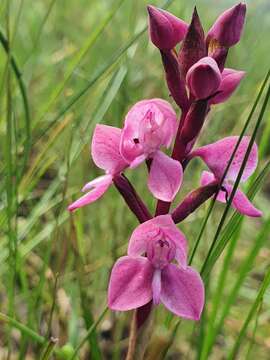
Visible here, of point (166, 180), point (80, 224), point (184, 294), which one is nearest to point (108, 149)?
point (166, 180)

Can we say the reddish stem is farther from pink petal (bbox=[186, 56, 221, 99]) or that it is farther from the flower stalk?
pink petal (bbox=[186, 56, 221, 99])

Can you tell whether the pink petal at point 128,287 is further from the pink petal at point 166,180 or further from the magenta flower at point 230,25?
the magenta flower at point 230,25

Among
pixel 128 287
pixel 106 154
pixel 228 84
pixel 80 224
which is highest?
pixel 228 84

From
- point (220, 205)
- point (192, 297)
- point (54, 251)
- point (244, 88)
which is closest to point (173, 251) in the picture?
point (192, 297)

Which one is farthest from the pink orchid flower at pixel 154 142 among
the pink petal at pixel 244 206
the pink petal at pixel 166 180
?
the pink petal at pixel 244 206

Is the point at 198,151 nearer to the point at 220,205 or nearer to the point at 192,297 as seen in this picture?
the point at 192,297

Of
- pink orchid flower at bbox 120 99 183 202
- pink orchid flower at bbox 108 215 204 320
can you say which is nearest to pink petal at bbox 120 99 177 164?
pink orchid flower at bbox 120 99 183 202

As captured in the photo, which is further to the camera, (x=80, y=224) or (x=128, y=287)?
(x=80, y=224)

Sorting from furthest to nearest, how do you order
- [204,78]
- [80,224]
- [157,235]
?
[80,224]
[157,235]
[204,78]

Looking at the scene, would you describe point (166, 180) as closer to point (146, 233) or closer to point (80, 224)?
point (146, 233)
